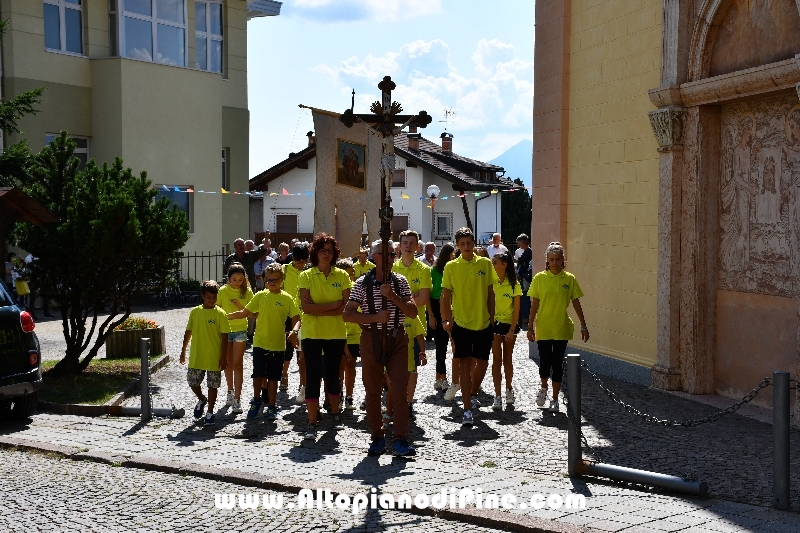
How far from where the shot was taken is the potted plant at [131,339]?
1659 centimetres

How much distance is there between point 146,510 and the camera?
754cm

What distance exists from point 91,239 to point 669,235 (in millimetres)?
6734

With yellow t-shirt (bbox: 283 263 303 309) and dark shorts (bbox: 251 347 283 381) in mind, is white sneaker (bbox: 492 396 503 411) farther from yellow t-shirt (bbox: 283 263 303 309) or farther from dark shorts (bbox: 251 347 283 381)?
yellow t-shirt (bbox: 283 263 303 309)


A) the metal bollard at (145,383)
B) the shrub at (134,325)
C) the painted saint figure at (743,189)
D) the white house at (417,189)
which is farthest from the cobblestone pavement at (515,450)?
the white house at (417,189)

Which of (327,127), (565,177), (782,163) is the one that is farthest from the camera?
(565,177)

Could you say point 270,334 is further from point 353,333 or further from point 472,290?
point 472,290

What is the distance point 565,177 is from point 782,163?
4600 mm

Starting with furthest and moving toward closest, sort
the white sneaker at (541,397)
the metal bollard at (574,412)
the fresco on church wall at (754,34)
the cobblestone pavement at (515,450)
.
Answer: the white sneaker at (541,397) → the fresco on church wall at (754,34) → the metal bollard at (574,412) → the cobblestone pavement at (515,450)

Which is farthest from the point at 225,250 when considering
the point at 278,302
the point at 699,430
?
the point at 699,430

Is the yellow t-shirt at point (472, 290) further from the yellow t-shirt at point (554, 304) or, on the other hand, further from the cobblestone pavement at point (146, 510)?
the cobblestone pavement at point (146, 510)

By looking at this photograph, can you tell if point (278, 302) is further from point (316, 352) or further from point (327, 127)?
point (327, 127)

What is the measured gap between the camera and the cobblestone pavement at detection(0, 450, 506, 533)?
279 inches

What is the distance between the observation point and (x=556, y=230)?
622 inches

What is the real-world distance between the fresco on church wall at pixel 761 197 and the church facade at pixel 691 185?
2cm
